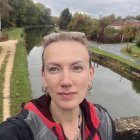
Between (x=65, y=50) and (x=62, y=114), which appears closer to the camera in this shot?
(x=65, y=50)

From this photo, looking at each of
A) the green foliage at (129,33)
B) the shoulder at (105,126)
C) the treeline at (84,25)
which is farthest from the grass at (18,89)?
the green foliage at (129,33)

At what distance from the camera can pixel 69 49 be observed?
6.45 ft

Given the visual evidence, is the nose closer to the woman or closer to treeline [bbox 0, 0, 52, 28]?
the woman

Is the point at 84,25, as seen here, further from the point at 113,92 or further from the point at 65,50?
the point at 65,50

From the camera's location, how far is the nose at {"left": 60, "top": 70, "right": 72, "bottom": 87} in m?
1.89

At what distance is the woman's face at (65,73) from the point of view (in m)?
1.92

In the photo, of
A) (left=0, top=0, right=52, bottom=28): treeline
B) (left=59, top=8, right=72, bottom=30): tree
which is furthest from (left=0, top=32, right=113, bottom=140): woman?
(left=59, top=8, right=72, bottom=30): tree

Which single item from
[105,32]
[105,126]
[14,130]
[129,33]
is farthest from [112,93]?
[129,33]

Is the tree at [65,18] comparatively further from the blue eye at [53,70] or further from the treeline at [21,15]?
the blue eye at [53,70]

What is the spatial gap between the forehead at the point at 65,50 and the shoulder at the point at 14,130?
0.50 metres

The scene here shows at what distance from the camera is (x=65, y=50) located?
1.95 meters

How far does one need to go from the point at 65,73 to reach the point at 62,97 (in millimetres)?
161

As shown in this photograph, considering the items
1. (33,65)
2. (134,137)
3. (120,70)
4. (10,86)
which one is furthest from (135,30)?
(134,137)

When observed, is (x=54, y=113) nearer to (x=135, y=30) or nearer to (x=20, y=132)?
(x=20, y=132)
